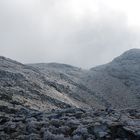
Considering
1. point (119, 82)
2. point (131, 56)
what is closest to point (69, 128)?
point (119, 82)

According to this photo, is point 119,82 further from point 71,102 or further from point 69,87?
point 71,102

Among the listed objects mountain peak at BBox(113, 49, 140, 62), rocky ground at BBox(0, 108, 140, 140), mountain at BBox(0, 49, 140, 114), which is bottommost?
rocky ground at BBox(0, 108, 140, 140)

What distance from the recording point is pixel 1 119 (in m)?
26.6

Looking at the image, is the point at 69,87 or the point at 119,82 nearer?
the point at 69,87

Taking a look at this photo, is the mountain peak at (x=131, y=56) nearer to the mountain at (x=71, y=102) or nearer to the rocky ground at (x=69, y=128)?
the mountain at (x=71, y=102)

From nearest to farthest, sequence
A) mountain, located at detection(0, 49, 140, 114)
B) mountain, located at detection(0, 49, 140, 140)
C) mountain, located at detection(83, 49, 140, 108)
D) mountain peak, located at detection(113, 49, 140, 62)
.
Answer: mountain, located at detection(0, 49, 140, 140) < mountain, located at detection(0, 49, 140, 114) < mountain, located at detection(83, 49, 140, 108) < mountain peak, located at detection(113, 49, 140, 62)

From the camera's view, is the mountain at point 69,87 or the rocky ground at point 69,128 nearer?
the rocky ground at point 69,128

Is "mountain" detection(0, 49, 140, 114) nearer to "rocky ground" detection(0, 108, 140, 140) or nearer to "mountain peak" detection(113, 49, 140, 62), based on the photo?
"mountain peak" detection(113, 49, 140, 62)

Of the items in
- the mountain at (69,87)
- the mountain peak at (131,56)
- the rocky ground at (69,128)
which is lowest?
the rocky ground at (69,128)

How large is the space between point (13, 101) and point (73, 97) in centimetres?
2391

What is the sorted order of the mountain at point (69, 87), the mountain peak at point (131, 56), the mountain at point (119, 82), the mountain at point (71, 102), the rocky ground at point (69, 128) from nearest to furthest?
the rocky ground at point (69, 128) < the mountain at point (71, 102) < the mountain at point (69, 87) < the mountain at point (119, 82) < the mountain peak at point (131, 56)

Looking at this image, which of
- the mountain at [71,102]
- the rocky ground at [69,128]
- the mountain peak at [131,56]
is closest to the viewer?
the rocky ground at [69,128]

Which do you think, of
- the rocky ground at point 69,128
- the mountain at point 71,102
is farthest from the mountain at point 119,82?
the rocky ground at point 69,128

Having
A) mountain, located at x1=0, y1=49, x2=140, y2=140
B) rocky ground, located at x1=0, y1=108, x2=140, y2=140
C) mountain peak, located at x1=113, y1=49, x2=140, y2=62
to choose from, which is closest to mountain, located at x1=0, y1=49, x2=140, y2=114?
mountain, located at x1=0, y1=49, x2=140, y2=140
